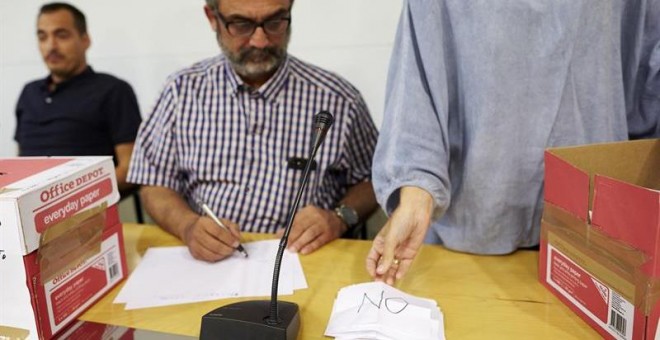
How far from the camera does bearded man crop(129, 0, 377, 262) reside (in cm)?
147

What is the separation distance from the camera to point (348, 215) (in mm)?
1358

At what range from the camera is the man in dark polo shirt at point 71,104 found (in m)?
2.04

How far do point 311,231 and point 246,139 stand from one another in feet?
1.55

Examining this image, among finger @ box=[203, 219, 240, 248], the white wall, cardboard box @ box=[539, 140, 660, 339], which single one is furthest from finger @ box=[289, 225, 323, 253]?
the white wall

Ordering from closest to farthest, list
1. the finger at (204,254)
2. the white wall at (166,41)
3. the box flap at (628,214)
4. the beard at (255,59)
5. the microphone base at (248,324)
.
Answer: the box flap at (628,214) < the microphone base at (248,324) < the finger at (204,254) < the beard at (255,59) < the white wall at (166,41)

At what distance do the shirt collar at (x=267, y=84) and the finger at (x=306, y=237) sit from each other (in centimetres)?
51

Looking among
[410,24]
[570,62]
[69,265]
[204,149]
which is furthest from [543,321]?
[204,149]

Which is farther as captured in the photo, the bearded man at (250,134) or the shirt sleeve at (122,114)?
the shirt sleeve at (122,114)

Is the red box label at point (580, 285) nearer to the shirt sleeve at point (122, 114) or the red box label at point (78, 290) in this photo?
the red box label at point (78, 290)

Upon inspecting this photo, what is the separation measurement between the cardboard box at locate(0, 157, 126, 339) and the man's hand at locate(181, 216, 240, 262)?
6.5 inches

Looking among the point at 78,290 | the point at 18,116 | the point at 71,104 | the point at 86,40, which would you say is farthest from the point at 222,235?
the point at 18,116

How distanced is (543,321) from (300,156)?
842mm

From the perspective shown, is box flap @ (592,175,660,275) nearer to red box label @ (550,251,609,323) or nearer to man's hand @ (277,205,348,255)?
red box label @ (550,251,609,323)

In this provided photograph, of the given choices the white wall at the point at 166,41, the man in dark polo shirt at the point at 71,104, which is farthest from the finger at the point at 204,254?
the man in dark polo shirt at the point at 71,104
